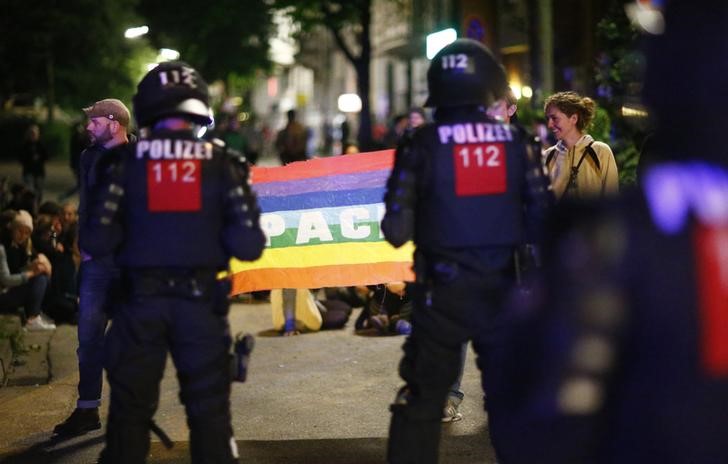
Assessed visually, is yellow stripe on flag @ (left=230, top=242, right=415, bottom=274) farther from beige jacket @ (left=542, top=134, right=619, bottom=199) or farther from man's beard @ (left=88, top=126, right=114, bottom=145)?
man's beard @ (left=88, top=126, right=114, bottom=145)

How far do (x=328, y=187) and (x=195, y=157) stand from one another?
3.10 m

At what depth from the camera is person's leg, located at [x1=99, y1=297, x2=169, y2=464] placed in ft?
15.6

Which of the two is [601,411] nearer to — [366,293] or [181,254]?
[181,254]

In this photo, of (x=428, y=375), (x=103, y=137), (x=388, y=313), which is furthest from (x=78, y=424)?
A: (x=388, y=313)

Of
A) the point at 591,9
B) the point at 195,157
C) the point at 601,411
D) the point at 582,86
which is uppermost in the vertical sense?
the point at 591,9

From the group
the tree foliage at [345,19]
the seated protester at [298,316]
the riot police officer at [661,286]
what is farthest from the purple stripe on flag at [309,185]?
the tree foliage at [345,19]

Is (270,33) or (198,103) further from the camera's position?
(270,33)

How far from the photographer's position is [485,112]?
499cm

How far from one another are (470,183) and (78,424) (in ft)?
9.97

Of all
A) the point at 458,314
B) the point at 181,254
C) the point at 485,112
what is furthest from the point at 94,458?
the point at 485,112

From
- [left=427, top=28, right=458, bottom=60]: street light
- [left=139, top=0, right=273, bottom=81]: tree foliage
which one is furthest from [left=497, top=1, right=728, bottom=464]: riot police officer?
[left=139, top=0, right=273, bottom=81]: tree foliage

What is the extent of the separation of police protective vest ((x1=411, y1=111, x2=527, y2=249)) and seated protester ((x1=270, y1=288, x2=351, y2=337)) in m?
4.95

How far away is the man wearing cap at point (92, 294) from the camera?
641cm

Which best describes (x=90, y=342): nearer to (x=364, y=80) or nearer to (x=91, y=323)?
(x=91, y=323)
